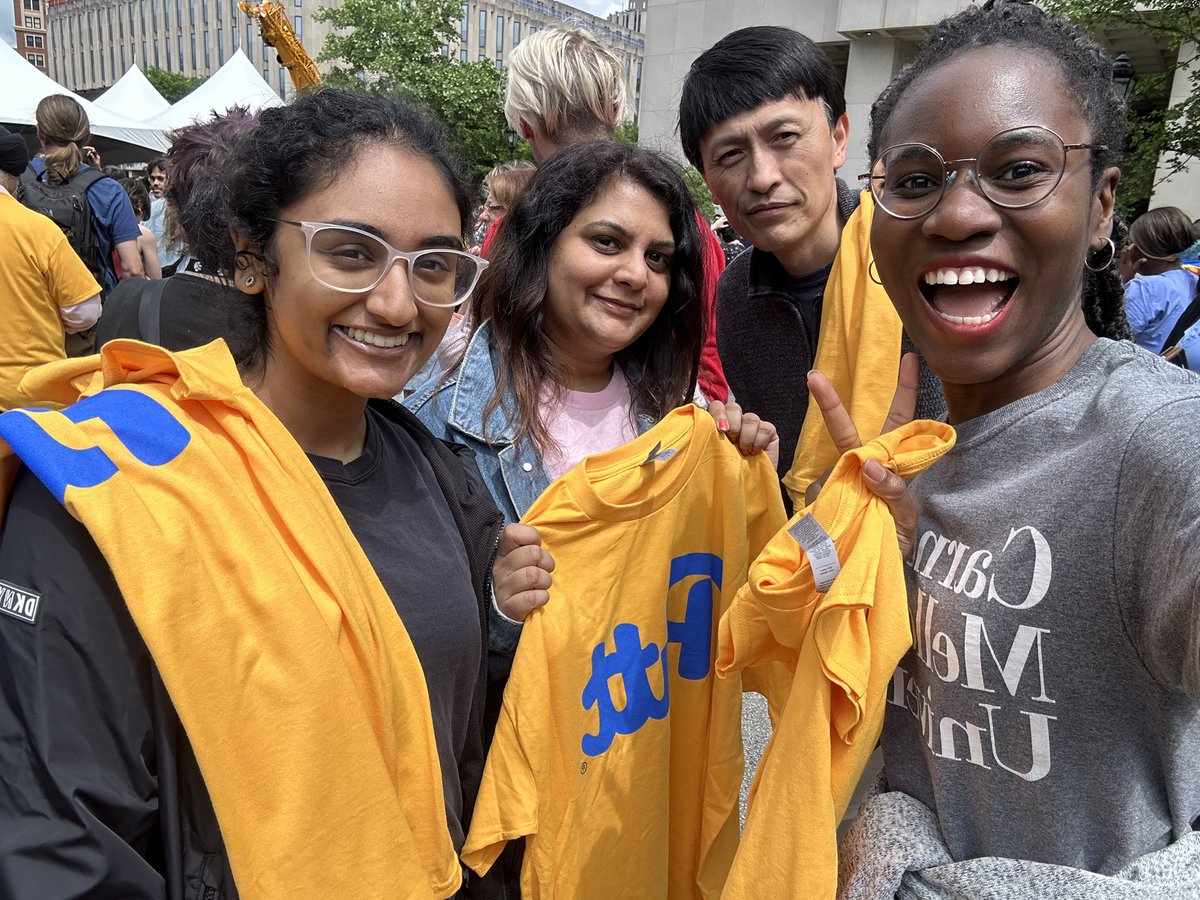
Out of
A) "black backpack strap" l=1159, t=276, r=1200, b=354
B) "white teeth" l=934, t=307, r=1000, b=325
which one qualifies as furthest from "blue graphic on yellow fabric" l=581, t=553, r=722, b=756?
"black backpack strap" l=1159, t=276, r=1200, b=354

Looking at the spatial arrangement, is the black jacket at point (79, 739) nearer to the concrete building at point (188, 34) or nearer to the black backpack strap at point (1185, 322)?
the black backpack strap at point (1185, 322)

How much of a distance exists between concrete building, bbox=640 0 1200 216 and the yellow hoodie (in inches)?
666

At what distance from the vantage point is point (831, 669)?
1.21 meters

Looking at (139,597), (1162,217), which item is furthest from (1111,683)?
(1162,217)

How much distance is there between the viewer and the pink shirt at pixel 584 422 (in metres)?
2.14

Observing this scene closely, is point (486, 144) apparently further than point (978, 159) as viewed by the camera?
Yes

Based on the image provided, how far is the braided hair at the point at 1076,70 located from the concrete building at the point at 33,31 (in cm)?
12080

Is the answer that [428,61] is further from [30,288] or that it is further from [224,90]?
[30,288]

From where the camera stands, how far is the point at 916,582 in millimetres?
1282

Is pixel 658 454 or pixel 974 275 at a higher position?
pixel 974 275

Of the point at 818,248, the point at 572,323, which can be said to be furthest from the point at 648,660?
the point at 818,248

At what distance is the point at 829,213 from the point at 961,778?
2.02 metres

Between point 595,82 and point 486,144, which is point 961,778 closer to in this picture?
point 595,82

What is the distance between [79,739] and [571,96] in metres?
2.49
